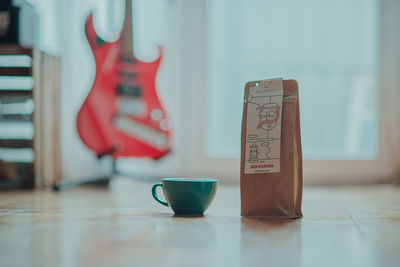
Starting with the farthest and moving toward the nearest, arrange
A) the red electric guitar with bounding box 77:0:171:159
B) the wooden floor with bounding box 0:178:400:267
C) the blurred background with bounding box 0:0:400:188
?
the blurred background with bounding box 0:0:400:188, the red electric guitar with bounding box 77:0:171:159, the wooden floor with bounding box 0:178:400:267

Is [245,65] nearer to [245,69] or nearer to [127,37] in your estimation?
[245,69]

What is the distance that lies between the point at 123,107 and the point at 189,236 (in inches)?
48.2

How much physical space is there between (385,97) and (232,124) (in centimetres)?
66

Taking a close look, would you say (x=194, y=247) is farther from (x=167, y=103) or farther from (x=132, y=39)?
(x=167, y=103)

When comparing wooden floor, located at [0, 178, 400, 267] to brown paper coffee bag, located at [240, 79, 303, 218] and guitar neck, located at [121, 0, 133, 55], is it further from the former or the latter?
guitar neck, located at [121, 0, 133, 55]

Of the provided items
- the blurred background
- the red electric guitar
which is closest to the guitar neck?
the red electric guitar

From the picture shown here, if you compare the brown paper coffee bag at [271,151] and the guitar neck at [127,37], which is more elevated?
the guitar neck at [127,37]

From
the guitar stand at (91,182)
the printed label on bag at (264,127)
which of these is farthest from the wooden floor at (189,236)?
the guitar stand at (91,182)

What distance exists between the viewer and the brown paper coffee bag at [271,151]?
3.18ft

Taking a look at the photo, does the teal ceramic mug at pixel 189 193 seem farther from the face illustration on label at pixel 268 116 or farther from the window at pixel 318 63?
the window at pixel 318 63

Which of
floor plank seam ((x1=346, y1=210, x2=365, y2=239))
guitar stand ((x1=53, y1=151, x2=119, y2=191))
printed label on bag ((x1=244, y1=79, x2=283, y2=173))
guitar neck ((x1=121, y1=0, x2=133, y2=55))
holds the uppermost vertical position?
guitar neck ((x1=121, y1=0, x2=133, y2=55))

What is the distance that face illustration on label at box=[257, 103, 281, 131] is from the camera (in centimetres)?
98

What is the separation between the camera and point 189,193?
97cm

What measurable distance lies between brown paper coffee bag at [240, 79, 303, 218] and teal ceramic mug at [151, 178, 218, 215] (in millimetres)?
72
